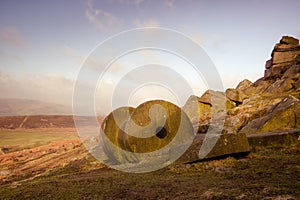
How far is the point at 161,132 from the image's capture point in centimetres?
1127

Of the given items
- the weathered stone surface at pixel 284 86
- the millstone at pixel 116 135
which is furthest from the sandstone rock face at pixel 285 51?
the millstone at pixel 116 135

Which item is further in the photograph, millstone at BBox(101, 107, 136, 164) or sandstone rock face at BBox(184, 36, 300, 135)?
sandstone rock face at BBox(184, 36, 300, 135)

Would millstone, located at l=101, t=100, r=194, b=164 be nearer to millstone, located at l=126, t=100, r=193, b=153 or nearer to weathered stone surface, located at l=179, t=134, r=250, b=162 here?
millstone, located at l=126, t=100, r=193, b=153

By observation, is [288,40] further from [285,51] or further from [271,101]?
[271,101]

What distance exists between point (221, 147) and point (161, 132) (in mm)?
3526

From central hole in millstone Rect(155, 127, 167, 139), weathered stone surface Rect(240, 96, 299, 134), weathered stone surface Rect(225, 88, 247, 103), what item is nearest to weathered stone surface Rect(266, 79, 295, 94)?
weathered stone surface Rect(225, 88, 247, 103)

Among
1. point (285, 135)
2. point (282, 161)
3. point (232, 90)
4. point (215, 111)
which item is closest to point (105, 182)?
point (282, 161)

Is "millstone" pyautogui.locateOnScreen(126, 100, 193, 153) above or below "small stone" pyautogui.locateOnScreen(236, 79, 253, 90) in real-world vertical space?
below

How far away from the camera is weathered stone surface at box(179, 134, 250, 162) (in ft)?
27.7

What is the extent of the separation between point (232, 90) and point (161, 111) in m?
23.6

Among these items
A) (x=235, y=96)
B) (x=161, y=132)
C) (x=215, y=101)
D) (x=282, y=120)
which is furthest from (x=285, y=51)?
(x=161, y=132)

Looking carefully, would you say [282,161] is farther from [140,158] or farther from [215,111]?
[215,111]

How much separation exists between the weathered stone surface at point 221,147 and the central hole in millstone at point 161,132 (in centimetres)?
242

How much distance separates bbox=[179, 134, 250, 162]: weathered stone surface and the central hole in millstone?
7.94ft
